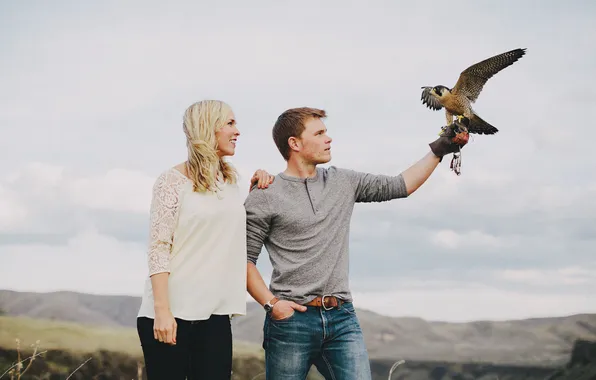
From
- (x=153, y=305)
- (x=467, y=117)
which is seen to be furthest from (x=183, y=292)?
(x=467, y=117)

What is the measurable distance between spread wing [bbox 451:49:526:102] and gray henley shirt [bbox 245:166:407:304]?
3.55 metres

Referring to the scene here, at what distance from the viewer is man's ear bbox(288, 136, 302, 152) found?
12.6 ft

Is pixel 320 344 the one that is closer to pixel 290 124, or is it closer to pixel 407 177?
pixel 407 177

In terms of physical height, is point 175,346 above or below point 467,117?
below

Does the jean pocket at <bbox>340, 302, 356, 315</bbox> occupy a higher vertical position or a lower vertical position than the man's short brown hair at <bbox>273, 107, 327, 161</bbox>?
lower

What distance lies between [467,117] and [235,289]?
4063 mm

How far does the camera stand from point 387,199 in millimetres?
4008

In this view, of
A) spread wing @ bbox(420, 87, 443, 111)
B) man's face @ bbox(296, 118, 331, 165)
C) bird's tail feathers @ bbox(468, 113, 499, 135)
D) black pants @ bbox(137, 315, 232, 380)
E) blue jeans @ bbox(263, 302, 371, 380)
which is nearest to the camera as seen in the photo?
black pants @ bbox(137, 315, 232, 380)

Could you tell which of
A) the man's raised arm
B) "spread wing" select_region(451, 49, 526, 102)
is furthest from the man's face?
"spread wing" select_region(451, 49, 526, 102)

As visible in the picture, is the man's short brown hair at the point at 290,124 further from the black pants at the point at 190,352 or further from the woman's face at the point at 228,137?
the black pants at the point at 190,352

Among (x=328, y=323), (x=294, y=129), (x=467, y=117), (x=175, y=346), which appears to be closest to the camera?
(x=175, y=346)

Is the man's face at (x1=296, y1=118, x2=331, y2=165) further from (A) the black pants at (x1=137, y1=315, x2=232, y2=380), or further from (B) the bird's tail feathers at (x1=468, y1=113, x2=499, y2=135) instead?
(B) the bird's tail feathers at (x1=468, y1=113, x2=499, y2=135)

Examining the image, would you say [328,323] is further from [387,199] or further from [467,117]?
[467,117]

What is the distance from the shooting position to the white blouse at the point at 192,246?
3.12 meters
